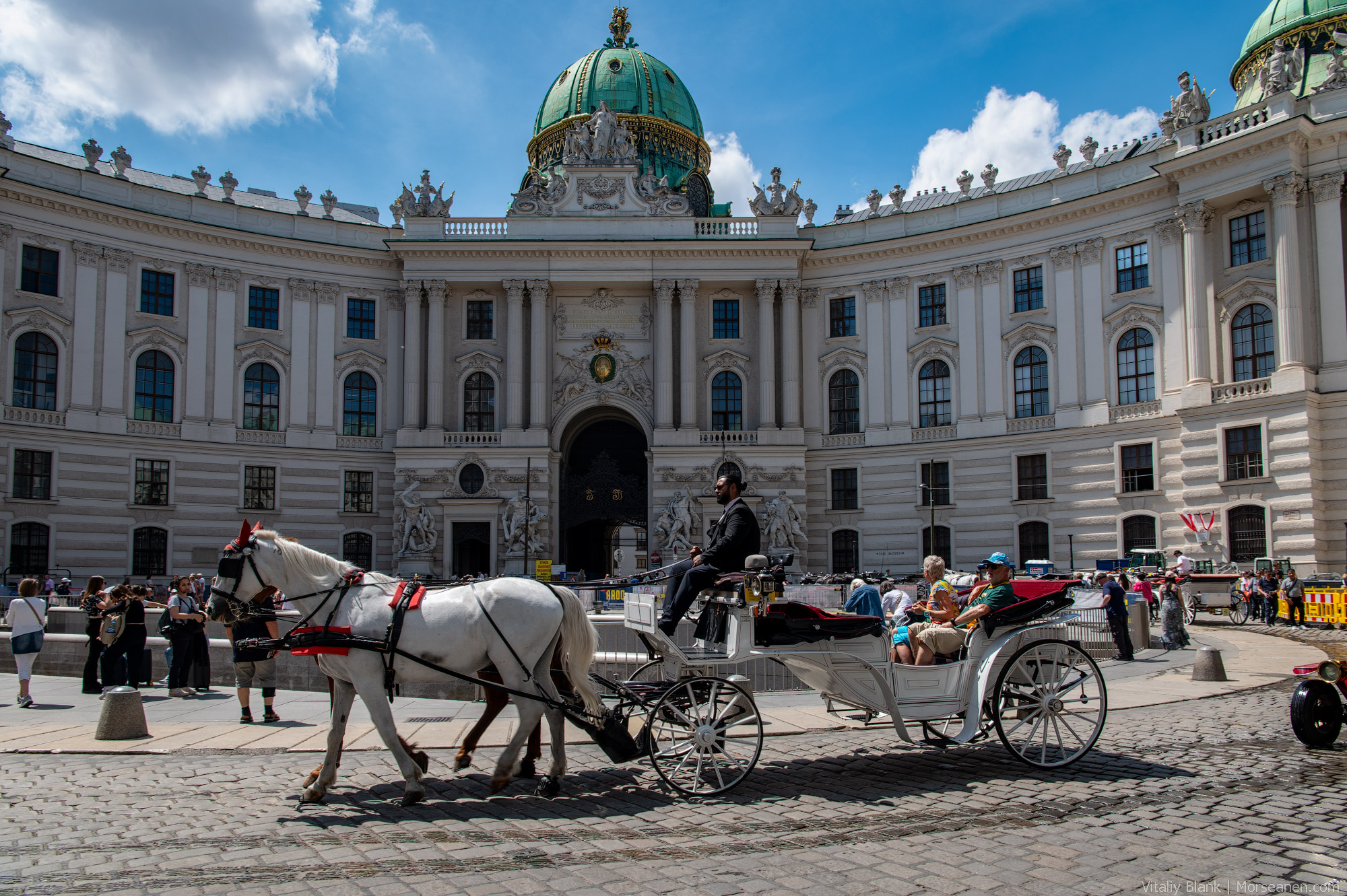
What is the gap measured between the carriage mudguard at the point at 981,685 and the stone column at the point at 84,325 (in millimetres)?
40187

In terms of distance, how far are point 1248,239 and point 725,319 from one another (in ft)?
72.0

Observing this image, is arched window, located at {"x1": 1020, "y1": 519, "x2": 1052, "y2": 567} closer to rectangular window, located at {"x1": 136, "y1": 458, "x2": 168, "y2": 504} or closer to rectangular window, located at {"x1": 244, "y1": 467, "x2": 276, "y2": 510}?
rectangular window, located at {"x1": 244, "y1": 467, "x2": 276, "y2": 510}

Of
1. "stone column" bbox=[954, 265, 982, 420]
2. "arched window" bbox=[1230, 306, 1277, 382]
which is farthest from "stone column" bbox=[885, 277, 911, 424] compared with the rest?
"arched window" bbox=[1230, 306, 1277, 382]

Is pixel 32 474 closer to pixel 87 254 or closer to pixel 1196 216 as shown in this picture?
pixel 87 254

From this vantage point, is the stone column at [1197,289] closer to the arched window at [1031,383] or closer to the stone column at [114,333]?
the arched window at [1031,383]

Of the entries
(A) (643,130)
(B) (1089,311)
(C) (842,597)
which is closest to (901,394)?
(B) (1089,311)

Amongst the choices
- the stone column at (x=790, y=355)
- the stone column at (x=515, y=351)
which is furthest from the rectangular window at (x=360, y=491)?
the stone column at (x=790, y=355)

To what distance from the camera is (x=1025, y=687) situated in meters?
10.0

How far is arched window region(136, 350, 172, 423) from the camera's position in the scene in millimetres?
40219

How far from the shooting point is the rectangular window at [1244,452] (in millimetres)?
33031

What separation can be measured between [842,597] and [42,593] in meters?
28.4

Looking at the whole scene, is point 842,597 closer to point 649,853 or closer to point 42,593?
point 649,853

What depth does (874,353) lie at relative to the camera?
1729 inches

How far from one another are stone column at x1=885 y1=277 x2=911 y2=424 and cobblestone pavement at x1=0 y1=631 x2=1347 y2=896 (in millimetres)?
33182
